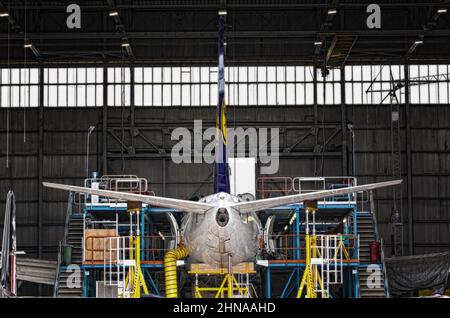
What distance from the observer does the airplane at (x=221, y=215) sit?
110 ft

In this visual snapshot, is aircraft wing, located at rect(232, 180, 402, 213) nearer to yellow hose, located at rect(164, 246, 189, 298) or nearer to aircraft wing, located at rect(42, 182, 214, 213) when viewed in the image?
aircraft wing, located at rect(42, 182, 214, 213)

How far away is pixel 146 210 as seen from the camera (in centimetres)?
4878

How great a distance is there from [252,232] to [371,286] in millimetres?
12886

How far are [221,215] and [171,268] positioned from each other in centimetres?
660

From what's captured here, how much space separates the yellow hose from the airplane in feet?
3.64

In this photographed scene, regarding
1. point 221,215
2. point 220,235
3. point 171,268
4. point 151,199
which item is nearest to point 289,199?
point 221,215

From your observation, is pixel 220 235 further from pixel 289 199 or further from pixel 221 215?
pixel 289 199

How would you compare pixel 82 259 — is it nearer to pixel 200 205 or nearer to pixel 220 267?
pixel 220 267

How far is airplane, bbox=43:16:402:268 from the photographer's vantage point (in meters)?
33.5

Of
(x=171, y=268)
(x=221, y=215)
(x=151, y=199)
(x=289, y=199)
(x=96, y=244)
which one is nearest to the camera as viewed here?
(x=151, y=199)

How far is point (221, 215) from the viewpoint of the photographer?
114 feet

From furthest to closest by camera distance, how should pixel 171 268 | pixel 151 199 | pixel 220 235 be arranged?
pixel 171 268, pixel 220 235, pixel 151 199
